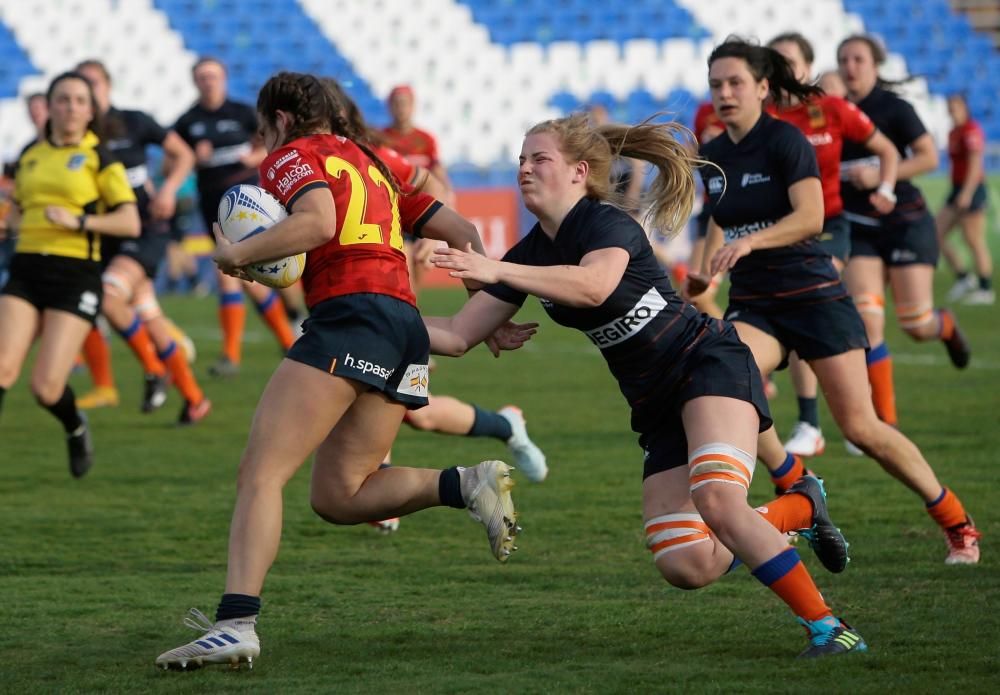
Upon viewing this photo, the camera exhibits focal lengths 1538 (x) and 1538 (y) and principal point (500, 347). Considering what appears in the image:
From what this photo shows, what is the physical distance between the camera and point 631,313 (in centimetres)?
454

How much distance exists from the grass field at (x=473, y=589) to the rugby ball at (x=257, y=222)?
1152 millimetres

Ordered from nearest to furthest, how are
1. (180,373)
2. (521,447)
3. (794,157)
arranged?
(794,157)
(521,447)
(180,373)

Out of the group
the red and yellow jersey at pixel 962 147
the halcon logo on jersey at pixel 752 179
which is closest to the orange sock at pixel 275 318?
the halcon logo on jersey at pixel 752 179

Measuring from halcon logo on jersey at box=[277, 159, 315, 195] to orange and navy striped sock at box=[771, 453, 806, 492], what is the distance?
8.12 ft

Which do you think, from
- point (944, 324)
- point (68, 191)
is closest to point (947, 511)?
point (944, 324)

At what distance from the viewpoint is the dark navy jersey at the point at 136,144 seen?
33.9ft

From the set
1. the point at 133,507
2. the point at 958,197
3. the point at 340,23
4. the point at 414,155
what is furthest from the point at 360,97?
the point at 133,507

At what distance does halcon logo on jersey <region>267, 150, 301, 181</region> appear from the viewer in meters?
4.61

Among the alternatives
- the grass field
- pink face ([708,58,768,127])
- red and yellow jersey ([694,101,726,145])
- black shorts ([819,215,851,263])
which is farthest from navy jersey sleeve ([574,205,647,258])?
red and yellow jersey ([694,101,726,145])

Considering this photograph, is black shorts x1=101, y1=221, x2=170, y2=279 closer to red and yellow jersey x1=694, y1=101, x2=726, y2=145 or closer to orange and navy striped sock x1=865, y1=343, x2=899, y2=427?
red and yellow jersey x1=694, y1=101, x2=726, y2=145

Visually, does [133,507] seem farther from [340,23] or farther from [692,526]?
[340,23]

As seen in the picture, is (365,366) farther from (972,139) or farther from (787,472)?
(972,139)

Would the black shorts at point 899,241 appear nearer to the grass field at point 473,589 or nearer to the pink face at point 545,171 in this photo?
the grass field at point 473,589

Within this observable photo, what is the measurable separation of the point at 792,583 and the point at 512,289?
1213 mm
